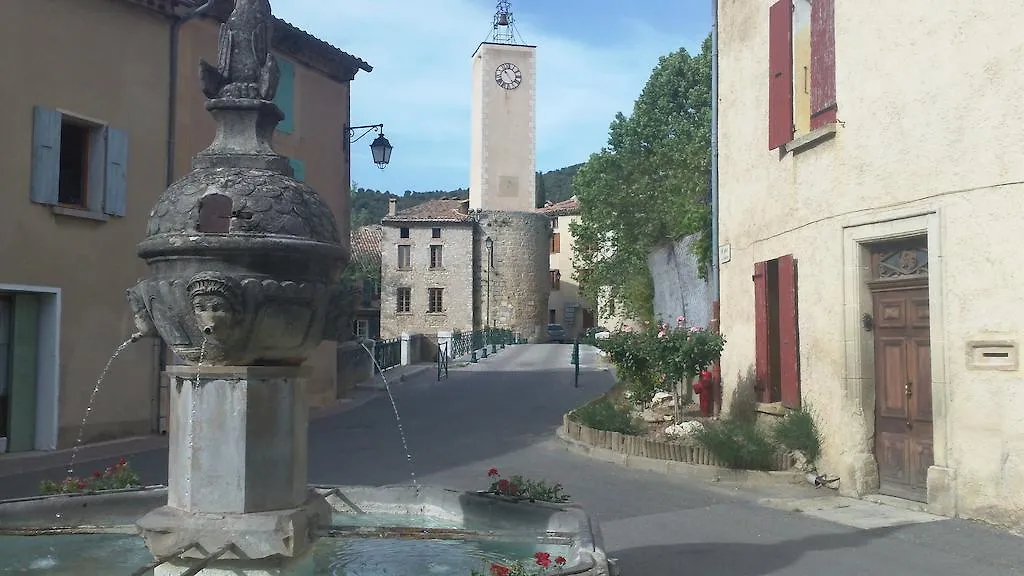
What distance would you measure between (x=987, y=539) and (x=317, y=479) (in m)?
6.36

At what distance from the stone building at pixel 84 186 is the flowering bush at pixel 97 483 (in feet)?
20.2

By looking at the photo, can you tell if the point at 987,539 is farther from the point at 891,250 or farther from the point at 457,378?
the point at 457,378

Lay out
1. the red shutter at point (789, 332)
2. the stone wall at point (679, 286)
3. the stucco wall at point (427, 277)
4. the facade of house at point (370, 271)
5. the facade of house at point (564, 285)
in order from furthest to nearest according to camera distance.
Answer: the facade of house at point (564, 285), the facade of house at point (370, 271), the stucco wall at point (427, 277), the stone wall at point (679, 286), the red shutter at point (789, 332)

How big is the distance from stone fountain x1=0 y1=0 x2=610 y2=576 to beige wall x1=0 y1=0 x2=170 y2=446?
820 centimetres

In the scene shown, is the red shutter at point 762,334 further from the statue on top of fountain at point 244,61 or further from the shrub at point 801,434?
the statue on top of fountain at point 244,61

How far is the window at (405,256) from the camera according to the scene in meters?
50.8

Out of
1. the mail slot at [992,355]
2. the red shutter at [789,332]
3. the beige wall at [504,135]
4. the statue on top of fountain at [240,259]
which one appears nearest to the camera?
the statue on top of fountain at [240,259]

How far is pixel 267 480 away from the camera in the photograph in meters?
4.47

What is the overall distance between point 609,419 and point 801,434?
3012 mm

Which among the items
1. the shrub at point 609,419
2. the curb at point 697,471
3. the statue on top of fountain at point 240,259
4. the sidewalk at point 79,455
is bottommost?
the sidewalk at point 79,455

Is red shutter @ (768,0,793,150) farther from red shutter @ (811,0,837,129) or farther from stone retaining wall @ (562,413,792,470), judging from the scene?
stone retaining wall @ (562,413,792,470)

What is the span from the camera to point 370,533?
473 centimetres

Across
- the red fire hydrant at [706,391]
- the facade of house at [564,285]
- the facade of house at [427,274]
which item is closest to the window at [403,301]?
the facade of house at [427,274]

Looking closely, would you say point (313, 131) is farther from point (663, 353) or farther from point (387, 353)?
point (387, 353)
